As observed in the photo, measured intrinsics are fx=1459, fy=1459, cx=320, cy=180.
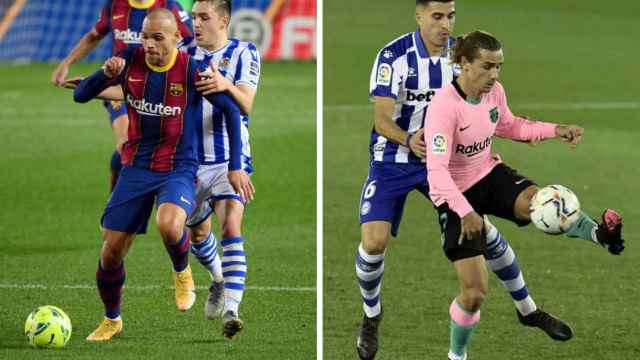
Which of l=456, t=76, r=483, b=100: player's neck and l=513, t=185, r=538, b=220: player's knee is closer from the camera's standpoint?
l=456, t=76, r=483, b=100: player's neck

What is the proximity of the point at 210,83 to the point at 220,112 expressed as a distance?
0.76 metres

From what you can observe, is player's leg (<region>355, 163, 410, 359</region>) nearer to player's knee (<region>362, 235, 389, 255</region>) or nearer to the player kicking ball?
player's knee (<region>362, 235, 389, 255</region>)

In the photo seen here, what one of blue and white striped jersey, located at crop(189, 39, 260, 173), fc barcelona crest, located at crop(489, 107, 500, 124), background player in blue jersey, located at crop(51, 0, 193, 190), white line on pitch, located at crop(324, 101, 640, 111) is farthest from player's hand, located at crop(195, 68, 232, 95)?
white line on pitch, located at crop(324, 101, 640, 111)

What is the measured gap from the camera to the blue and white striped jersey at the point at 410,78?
789cm

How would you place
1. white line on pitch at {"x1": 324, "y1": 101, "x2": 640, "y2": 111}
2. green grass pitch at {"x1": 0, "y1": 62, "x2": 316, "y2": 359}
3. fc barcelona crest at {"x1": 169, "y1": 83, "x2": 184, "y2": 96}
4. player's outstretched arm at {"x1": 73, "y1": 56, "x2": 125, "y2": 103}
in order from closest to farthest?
1. player's outstretched arm at {"x1": 73, "y1": 56, "x2": 125, "y2": 103}
2. fc barcelona crest at {"x1": 169, "y1": 83, "x2": 184, "y2": 96}
3. green grass pitch at {"x1": 0, "y1": 62, "x2": 316, "y2": 359}
4. white line on pitch at {"x1": 324, "y1": 101, "x2": 640, "y2": 111}

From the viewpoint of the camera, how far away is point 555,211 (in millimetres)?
7262

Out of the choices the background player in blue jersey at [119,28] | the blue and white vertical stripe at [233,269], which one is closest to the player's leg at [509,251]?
the blue and white vertical stripe at [233,269]

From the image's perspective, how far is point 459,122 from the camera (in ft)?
23.7

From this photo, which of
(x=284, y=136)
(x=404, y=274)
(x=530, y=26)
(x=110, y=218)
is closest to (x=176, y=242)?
(x=110, y=218)

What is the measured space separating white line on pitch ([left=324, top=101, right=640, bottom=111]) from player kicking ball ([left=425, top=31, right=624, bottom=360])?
38.7 feet

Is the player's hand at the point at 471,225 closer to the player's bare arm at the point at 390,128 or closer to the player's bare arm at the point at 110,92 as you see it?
the player's bare arm at the point at 390,128

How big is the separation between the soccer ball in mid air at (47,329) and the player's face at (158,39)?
1.48 m

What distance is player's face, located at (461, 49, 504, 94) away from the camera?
7.04m

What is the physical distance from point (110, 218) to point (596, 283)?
12.0ft
